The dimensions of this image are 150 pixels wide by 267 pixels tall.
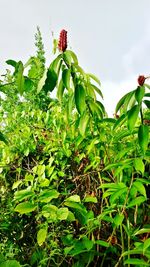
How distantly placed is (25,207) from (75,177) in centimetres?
81

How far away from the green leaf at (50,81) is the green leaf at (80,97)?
14 centimetres

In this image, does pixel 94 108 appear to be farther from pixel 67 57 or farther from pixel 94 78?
pixel 67 57

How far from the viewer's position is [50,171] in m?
2.56

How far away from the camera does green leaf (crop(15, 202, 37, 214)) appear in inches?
73.9

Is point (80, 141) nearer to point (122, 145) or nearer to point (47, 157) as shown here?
point (122, 145)

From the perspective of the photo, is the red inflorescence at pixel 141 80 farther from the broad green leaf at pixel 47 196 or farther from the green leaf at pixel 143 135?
the broad green leaf at pixel 47 196

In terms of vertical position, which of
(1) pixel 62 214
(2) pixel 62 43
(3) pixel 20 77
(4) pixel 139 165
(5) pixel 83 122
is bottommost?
(1) pixel 62 214

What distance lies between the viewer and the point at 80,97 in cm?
187

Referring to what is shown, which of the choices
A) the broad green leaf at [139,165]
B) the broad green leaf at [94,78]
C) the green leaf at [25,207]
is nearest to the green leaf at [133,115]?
the broad green leaf at [139,165]

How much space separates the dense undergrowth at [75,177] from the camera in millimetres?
1824

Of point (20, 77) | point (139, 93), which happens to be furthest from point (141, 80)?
point (20, 77)

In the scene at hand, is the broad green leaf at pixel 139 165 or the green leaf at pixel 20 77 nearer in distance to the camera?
the green leaf at pixel 20 77

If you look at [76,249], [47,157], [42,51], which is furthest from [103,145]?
[42,51]

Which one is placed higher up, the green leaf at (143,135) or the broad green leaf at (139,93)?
the broad green leaf at (139,93)
